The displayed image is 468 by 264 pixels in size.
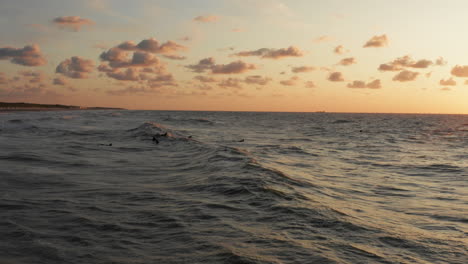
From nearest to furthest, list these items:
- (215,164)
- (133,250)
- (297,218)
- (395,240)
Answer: (133,250), (395,240), (297,218), (215,164)

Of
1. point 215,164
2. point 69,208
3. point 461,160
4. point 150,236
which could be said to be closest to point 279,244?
point 150,236

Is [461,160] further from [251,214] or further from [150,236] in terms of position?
[150,236]

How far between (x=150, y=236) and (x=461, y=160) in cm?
2663

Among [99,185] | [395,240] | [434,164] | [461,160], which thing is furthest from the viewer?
[461,160]

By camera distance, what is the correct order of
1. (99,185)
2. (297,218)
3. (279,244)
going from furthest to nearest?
(99,185), (297,218), (279,244)

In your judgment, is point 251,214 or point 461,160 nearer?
point 251,214

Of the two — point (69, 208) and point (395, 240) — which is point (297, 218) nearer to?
point (395, 240)

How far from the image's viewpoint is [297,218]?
34.0 ft

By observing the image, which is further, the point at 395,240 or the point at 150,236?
the point at 395,240

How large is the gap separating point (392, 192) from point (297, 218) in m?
6.81

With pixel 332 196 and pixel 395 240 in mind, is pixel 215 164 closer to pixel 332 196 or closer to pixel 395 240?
pixel 332 196

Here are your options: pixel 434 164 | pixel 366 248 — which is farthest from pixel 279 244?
pixel 434 164

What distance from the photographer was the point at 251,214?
35.0 ft

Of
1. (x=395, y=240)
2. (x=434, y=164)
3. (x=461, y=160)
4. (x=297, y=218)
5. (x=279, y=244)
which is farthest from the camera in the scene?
(x=461, y=160)
